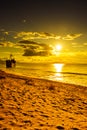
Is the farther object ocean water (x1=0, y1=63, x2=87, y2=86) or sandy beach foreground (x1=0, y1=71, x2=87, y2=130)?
ocean water (x1=0, y1=63, x2=87, y2=86)

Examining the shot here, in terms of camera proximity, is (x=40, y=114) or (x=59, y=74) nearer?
(x=40, y=114)

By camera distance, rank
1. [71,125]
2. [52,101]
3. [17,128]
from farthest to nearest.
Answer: [52,101] → [71,125] → [17,128]

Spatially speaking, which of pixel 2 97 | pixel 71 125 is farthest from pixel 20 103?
pixel 71 125

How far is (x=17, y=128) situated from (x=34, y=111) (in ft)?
7.28

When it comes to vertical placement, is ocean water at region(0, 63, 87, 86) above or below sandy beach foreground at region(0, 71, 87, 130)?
above

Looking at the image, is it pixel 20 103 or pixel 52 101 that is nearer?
pixel 20 103

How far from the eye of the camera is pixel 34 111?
8.89 metres

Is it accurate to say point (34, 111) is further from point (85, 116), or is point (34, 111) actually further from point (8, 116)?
point (85, 116)

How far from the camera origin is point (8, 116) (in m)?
7.77

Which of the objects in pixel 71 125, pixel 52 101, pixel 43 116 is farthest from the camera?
pixel 52 101

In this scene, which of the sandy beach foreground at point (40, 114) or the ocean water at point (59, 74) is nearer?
the sandy beach foreground at point (40, 114)

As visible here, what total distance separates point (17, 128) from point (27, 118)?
1.15 m

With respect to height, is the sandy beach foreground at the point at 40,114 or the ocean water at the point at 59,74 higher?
the ocean water at the point at 59,74

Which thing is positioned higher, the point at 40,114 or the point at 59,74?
the point at 59,74
